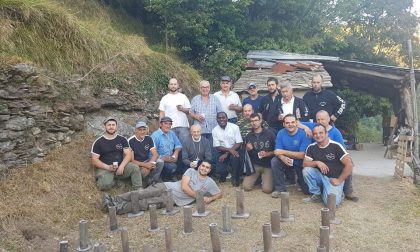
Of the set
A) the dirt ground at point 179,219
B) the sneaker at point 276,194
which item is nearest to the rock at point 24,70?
the dirt ground at point 179,219

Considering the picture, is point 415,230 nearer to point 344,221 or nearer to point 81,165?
point 344,221

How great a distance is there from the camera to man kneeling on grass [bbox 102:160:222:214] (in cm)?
635

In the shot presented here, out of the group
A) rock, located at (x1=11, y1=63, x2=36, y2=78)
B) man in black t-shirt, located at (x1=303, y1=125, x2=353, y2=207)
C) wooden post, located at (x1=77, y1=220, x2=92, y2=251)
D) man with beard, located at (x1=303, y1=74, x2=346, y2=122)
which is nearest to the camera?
wooden post, located at (x1=77, y1=220, x2=92, y2=251)

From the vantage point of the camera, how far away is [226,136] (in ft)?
24.1

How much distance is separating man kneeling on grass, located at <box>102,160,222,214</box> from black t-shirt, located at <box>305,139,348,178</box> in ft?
6.01

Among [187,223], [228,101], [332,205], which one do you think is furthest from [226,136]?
[332,205]

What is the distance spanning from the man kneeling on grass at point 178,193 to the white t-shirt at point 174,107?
1.39m

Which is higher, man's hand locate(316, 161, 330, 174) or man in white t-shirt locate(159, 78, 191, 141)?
man in white t-shirt locate(159, 78, 191, 141)

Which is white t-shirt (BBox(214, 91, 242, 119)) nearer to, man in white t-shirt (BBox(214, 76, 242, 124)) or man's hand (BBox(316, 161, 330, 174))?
man in white t-shirt (BBox(214, 76, 242, 124))

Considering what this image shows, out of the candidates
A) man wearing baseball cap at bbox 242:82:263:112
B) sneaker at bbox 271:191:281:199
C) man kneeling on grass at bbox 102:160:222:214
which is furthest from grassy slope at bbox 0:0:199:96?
sneaker at bbox 271:191:281:199

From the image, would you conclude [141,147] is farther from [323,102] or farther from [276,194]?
[323,102]

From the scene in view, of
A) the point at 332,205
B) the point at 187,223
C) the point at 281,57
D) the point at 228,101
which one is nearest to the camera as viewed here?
the point at 187,223

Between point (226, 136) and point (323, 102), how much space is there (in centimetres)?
196

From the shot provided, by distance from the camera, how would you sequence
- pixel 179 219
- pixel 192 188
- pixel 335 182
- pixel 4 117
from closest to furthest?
pixel 179 219 → pixel 335 182 → pixel 4 117 → pixel 192 188
